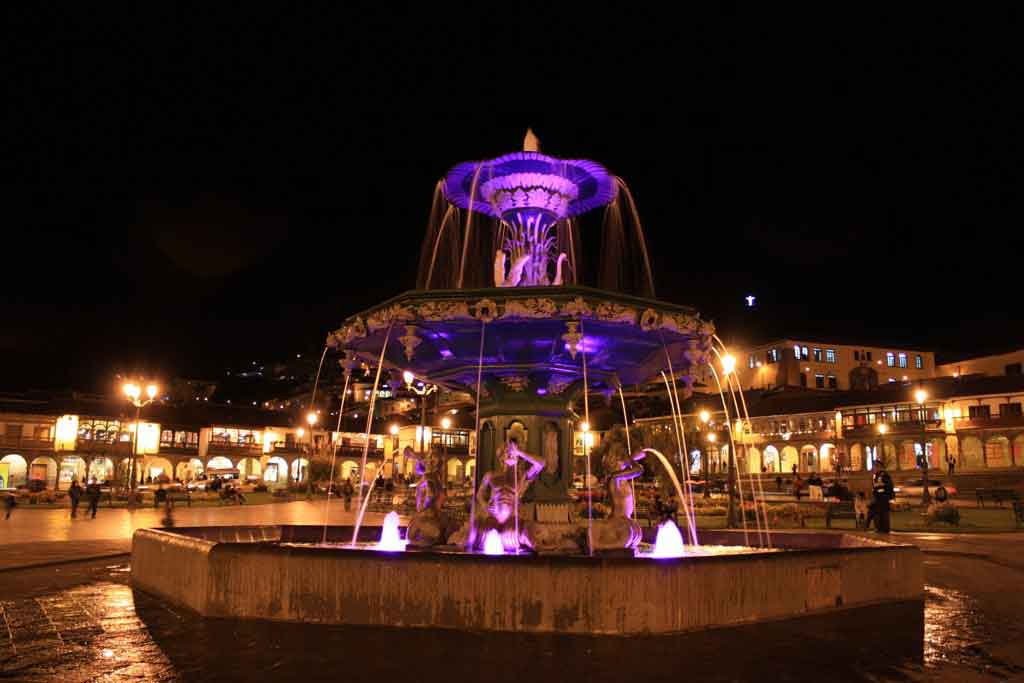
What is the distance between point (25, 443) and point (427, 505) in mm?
71087

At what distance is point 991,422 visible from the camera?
6431 cm

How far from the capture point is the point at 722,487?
5538cm

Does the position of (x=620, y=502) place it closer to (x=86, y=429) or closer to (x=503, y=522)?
(x=503, y=522)

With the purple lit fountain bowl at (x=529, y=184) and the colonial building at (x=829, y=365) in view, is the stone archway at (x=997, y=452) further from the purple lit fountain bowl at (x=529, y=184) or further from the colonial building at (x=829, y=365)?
the purple lit fountain bowl at (x=529, y=184)

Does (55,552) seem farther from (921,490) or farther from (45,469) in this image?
(45,469)

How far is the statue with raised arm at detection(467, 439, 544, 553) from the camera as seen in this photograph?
10047mm

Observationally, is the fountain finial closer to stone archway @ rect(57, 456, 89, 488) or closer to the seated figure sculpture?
the seated figure sculpture

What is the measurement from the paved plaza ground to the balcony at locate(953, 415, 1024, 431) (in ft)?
207

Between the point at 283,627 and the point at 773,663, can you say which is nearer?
the point at 773,663

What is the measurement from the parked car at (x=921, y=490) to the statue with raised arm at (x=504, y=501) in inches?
1067

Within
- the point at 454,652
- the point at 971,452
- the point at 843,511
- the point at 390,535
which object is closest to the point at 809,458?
the point at 971,452

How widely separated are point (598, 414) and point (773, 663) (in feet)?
257

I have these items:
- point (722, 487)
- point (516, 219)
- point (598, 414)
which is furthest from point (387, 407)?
point (516, 219)

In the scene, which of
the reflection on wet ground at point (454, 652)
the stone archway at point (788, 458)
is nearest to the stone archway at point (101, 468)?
the stone archway at point (788, 458)
